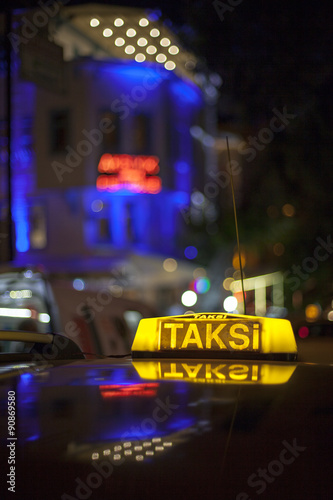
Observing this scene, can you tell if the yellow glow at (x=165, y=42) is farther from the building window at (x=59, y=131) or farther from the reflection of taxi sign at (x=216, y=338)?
the reflection of taxi sign at (x=216, y=338)

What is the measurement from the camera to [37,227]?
28344 millimetres

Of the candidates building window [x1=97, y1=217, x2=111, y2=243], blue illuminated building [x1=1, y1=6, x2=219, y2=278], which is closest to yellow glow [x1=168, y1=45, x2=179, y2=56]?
blue illuminated building [x1=1, y1=6, x2=219, y2=278]

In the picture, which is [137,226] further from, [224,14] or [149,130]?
[224,14]

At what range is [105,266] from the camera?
1075 inches

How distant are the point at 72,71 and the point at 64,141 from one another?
2497 millimetres

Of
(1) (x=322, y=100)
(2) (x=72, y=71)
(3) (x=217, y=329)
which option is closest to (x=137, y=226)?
(2) (x=72, y=71)

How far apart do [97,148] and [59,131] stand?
154 cm

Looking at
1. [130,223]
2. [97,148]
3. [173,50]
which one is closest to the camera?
[97,148]

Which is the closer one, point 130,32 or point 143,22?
point 130,32

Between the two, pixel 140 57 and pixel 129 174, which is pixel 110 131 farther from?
pixel 140 57

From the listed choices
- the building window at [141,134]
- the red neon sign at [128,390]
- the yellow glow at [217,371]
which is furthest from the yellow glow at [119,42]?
the red neon sign at [128,390]

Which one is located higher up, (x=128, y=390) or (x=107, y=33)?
(x=107, y=33)

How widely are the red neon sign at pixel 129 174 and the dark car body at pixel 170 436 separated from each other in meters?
24.6

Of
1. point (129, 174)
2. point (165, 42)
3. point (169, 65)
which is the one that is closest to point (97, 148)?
point (129, 174)
